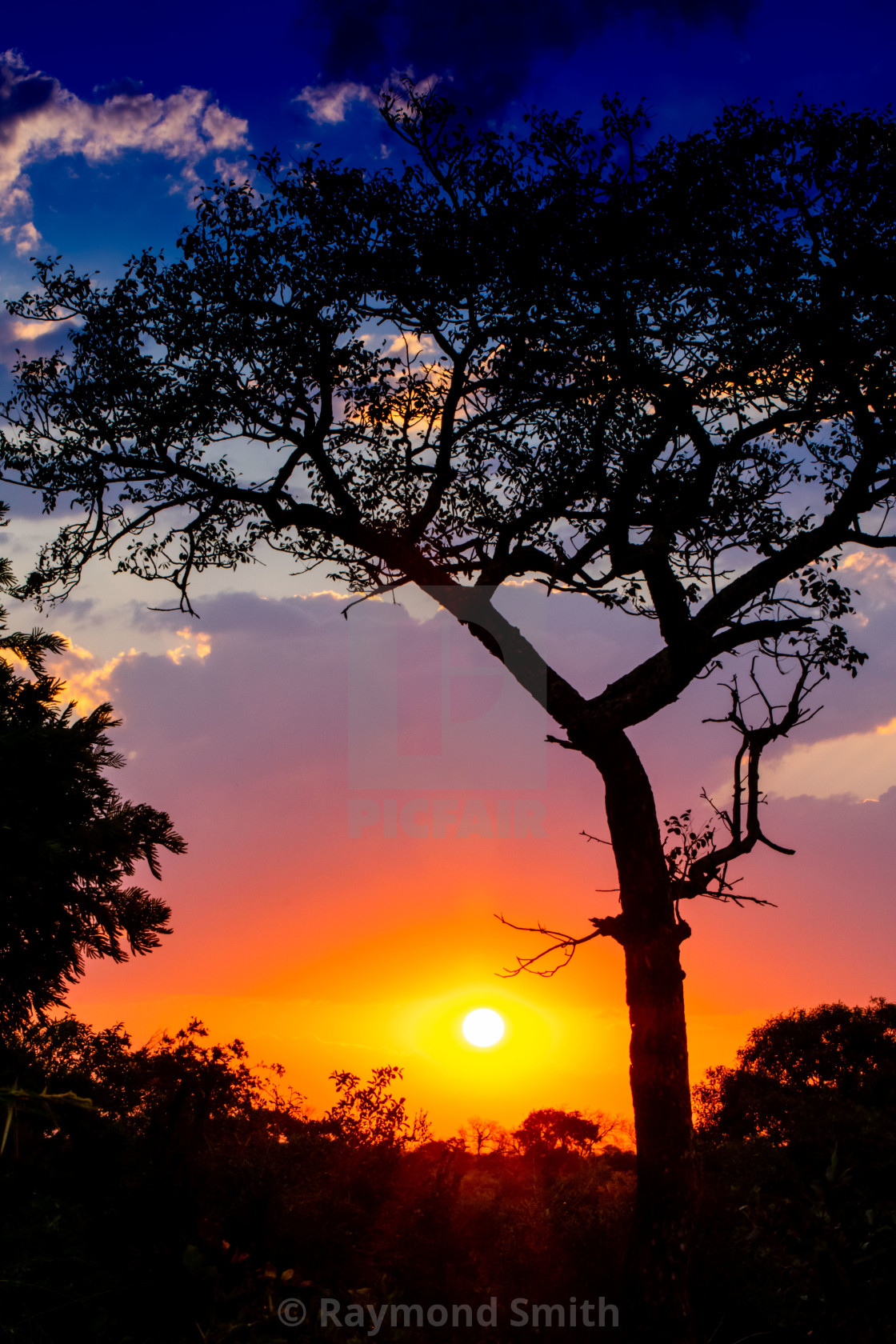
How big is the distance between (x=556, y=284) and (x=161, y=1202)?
1150 cm

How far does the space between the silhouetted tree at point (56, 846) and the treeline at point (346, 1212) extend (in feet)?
1.11

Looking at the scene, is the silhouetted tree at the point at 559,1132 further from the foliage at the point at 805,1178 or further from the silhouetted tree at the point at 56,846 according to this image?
the silhouetted tree at the point at 56,846

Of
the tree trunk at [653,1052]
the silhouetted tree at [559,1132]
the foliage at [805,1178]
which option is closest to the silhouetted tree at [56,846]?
the foliage at [805,1178]

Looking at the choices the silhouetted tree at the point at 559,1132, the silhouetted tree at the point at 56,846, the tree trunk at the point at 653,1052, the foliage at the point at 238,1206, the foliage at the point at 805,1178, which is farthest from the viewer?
the silhouetted tree at the point at 559,1132

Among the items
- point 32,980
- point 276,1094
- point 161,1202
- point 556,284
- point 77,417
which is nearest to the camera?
point 32,980

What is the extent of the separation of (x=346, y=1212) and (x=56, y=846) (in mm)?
10487

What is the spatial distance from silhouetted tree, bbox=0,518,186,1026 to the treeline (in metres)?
0.34

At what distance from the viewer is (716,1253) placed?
11445 millimetres

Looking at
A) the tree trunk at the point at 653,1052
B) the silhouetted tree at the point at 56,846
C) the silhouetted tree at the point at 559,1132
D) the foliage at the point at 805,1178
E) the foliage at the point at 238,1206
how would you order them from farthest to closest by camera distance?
the silhouetted tree at the point at 559,1132 < the tree trunk at the point at 653,1052 < the foliage at the point at 805,1178 < the silhouetted tree at the point at 56,846 < the foliage at the point at 238,1206

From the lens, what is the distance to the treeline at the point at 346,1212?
306 centimetres

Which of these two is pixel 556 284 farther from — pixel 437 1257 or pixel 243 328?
pixel 437 1257

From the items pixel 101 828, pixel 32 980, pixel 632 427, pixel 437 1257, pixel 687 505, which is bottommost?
pixel 437 1257

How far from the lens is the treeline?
10.0 feet

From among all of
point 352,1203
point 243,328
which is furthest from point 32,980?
point 243,328
